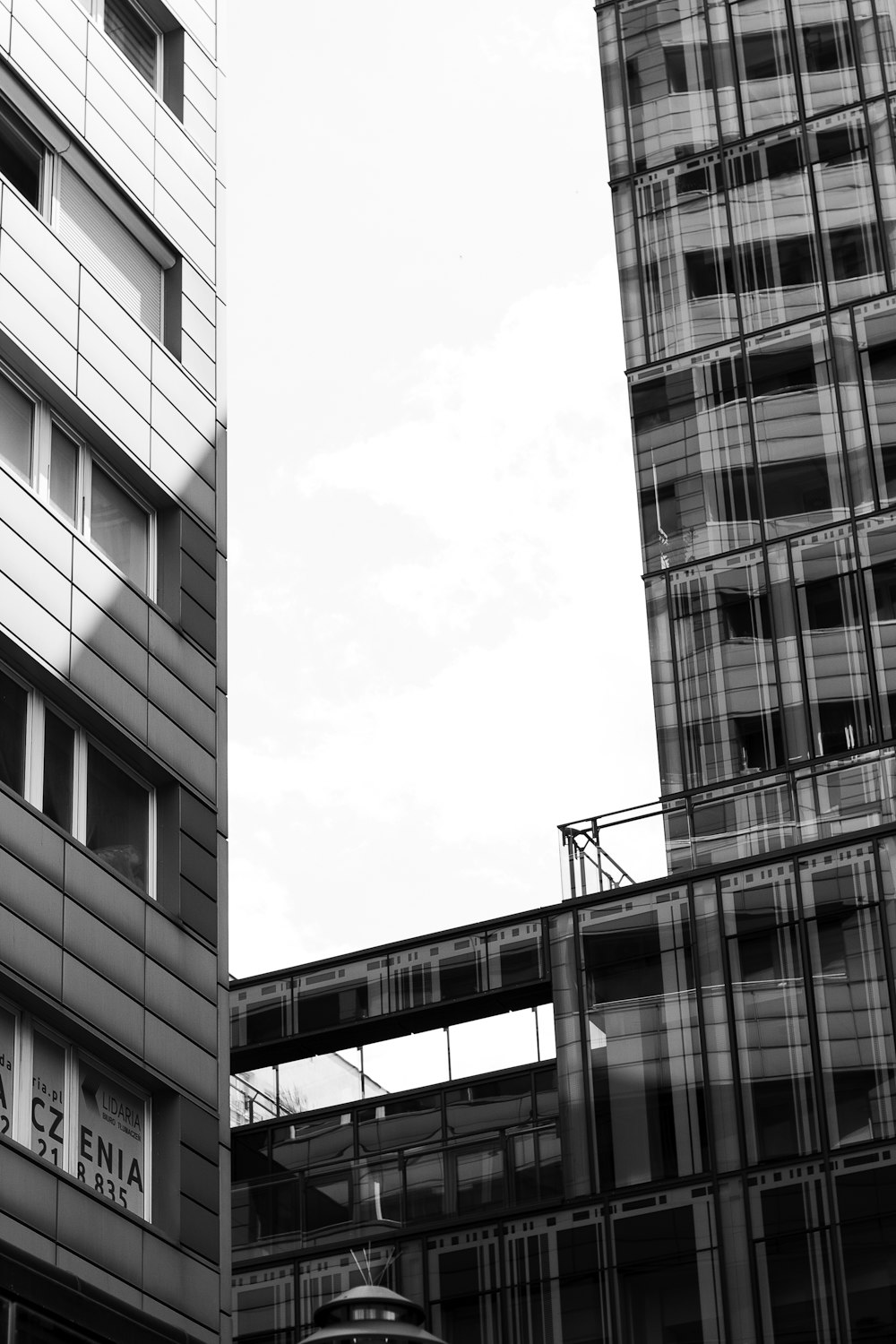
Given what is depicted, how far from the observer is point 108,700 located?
26078mm

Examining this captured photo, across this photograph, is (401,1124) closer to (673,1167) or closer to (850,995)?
(673,1167)

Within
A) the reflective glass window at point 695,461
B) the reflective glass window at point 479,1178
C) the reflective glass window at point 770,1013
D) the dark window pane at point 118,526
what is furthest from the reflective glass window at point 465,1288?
the reflective glass window at point 695,461

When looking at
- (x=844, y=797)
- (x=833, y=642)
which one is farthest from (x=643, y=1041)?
(x=833, y=642)

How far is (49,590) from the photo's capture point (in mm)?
25453

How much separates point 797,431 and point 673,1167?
45.3 ft

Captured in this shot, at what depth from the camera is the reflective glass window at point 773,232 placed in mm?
41656

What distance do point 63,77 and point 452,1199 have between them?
1720 centimetres

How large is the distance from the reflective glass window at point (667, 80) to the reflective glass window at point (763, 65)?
683 millimetres

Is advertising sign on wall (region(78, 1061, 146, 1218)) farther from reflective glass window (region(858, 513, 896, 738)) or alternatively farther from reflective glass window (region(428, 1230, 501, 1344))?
reflective glass window (region(858, 513, 896, 738))

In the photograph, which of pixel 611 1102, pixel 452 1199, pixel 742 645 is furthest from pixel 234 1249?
pixel 742 645

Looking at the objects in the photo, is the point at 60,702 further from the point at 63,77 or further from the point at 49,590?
the point at 63,77

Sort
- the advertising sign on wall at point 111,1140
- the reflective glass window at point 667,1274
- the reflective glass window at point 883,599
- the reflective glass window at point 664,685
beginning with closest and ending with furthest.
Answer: the advertising sign on wall at point 111,1140 < the reflective glass window at point 667,1274 < the reflective glass window at point 883,599 < the reflective glass window at point 664,685

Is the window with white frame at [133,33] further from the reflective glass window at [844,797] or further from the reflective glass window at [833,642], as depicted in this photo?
the reflective glass window at [844,797]

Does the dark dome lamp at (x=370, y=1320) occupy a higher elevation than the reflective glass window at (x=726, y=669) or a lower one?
lower
